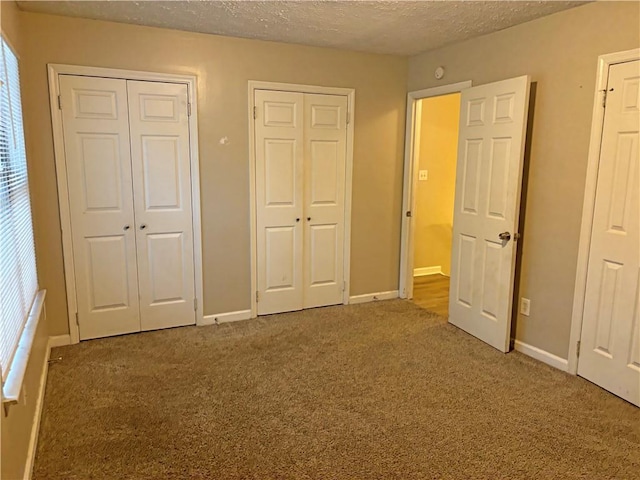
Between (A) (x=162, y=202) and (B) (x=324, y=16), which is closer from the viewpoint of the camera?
(B) (x=324, y=16)

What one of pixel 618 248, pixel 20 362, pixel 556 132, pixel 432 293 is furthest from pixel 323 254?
pixel 20 362

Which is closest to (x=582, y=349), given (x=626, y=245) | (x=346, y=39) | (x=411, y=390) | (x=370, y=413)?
(x=626, y=245)

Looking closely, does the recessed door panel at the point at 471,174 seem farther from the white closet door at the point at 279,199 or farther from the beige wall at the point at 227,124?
the white closet door at the point at 279,199

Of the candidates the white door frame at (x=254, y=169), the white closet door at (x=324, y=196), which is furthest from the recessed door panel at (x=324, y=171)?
the white door frame at (x=254, y=169)

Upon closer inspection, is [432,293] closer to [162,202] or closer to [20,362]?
[162,202]

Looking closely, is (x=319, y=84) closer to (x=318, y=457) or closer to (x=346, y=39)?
(x=346, y=39)

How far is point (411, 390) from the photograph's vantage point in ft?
9.36

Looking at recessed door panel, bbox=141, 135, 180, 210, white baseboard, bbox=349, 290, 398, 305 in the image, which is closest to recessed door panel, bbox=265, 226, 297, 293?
white baseboard, bbox=349, 290, 398, 305

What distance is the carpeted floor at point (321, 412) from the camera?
2150 millimetres

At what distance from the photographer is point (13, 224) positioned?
2273 mm

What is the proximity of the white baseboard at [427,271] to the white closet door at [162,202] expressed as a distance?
2936mm

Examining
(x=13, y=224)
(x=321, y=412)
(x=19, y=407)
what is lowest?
(x=321, y=412)

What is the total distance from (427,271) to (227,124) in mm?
3223

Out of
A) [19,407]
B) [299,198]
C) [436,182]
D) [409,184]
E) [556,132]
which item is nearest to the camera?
[19,407]
